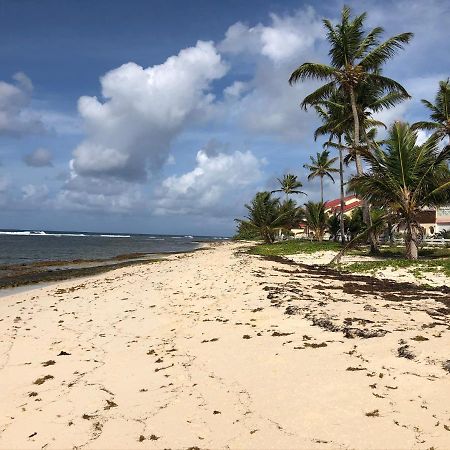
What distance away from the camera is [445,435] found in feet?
12.7

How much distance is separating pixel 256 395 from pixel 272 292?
22.7ft

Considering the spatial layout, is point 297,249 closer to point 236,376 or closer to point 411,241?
point 411,241

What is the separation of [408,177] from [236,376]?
56.8 feet

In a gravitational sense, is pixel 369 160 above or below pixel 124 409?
above

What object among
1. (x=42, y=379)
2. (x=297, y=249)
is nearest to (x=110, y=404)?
(x=42, y=379)

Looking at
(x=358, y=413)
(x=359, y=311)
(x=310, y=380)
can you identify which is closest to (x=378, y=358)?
(x=310, y=380)

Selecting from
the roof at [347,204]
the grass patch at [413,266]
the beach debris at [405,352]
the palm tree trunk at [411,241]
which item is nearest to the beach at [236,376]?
the beach debris at [405,352]

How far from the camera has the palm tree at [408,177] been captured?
1975 cm

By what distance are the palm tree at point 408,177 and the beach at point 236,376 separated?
971 centimetres

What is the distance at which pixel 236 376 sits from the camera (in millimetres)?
5770

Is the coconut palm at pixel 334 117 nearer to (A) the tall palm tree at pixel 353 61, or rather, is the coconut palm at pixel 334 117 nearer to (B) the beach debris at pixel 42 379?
(A) the tall palm tree at pixel 353 61

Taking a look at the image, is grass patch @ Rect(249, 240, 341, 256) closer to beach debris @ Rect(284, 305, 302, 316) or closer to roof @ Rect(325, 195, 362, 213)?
beach debris @ Rect(284, 305, 302, 316)

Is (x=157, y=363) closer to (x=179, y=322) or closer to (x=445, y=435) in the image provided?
(x=179, y=322)

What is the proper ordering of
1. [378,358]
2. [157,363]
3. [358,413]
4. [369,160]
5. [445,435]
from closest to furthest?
1. [445,435]
2. [358,413]
3. [378,358]
4. [157,363]
5. [369,160]
